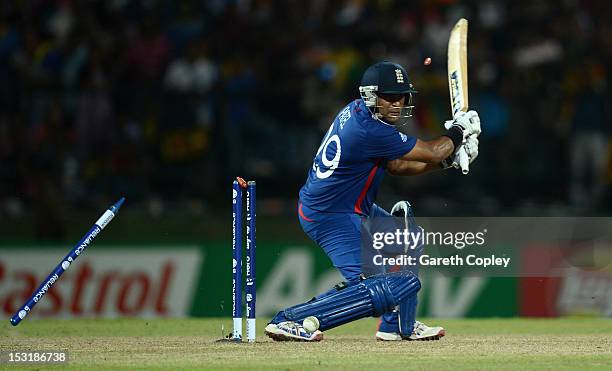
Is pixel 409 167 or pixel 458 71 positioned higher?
pixel 458 71

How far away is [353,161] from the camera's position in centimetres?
902

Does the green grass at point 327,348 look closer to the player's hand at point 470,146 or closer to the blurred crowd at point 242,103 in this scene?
the player's hand at point 470,146

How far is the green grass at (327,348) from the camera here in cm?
780

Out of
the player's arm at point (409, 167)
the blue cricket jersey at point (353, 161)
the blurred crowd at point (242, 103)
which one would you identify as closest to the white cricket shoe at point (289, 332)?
the blue cricket jersey at point (353, 161)

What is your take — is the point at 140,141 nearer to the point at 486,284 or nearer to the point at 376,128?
the point at 486,284

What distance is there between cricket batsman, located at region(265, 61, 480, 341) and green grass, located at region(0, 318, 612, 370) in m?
0.21

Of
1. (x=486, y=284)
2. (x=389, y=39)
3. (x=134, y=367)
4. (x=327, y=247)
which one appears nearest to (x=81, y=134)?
(x=389, y=39)

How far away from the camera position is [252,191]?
8859 mm

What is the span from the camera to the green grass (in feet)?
25.6

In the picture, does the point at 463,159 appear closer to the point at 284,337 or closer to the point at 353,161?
the point at 353,161

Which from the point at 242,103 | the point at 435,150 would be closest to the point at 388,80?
the point at 435,150

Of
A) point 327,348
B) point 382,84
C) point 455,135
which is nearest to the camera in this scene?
point 327,348

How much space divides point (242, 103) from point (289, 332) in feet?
23.5

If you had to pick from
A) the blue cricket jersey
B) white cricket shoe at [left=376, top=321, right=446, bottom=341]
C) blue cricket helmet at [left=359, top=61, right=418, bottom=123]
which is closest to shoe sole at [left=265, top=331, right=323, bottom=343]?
white cricket shoe at [left=376, top=321, right=446, bottom=341]
